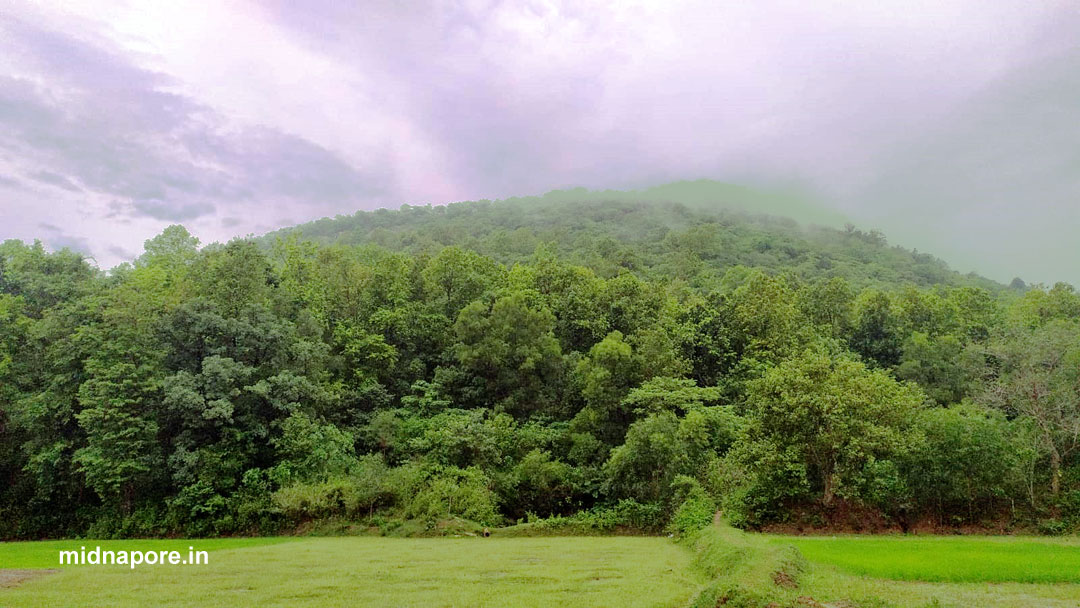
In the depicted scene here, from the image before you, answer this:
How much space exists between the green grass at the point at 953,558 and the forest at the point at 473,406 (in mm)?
4171

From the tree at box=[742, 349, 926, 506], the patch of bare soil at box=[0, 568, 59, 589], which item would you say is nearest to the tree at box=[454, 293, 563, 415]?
the tree at box=[742, 349, 926, 506]

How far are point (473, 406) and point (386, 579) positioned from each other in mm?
24400

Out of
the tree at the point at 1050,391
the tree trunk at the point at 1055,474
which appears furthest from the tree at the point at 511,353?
the tree trunk at the point at 1055,474

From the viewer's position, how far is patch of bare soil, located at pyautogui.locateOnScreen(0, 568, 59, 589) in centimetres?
1276

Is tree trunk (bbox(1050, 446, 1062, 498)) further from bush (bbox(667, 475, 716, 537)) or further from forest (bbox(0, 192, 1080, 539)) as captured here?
bush (bbox(667, 475, 716, 537))

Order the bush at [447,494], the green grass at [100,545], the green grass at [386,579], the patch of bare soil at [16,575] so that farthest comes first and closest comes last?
the bush at [447,494] → the green grass at [100,545] → the patch of bare soil at [16,575] → the green grass at [386,579]

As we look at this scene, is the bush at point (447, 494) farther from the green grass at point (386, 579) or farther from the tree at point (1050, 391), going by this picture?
the tree at point (1050, 391)

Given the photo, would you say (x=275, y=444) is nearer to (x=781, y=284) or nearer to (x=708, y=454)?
(x=708, y=454)

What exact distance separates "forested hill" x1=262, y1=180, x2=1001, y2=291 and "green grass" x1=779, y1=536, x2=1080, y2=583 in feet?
121

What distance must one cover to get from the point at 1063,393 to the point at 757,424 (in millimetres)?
13883

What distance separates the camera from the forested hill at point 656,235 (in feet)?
261

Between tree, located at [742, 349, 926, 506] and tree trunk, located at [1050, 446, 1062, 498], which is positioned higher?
tree, located at [742, 349, 926, 506]

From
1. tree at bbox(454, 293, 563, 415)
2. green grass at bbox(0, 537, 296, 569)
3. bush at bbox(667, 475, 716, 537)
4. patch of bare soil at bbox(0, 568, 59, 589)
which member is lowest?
bush at bbox(667, 475, 716, 537)

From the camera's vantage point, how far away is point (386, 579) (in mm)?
14141
